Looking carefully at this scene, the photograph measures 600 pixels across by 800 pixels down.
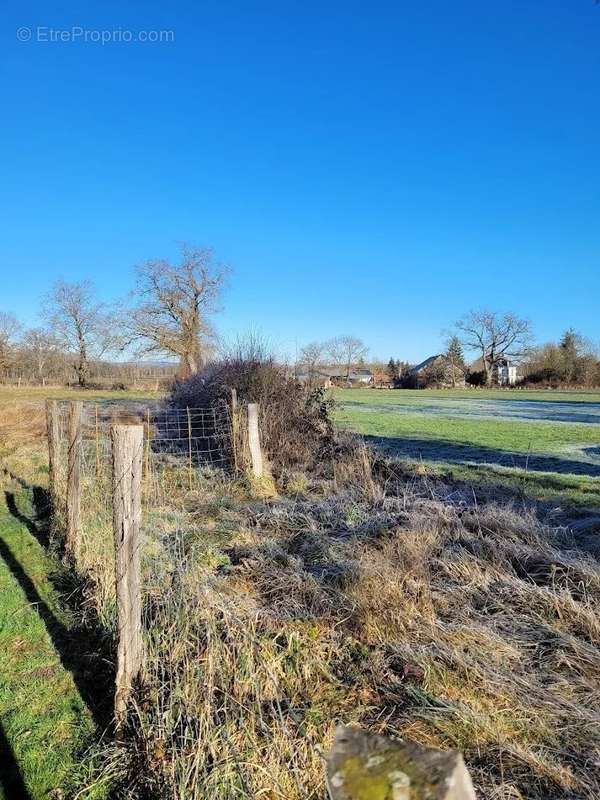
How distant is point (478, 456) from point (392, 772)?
12.4 meters

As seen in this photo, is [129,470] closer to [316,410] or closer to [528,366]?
[316,410]

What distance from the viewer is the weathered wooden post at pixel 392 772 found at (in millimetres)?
801

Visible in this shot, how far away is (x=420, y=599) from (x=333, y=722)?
1.64m

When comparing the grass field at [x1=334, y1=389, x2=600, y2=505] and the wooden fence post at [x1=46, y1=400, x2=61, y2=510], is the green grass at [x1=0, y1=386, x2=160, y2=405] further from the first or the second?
the wooden fence post at [x1=46, y1=400, x2=61, y2=510]

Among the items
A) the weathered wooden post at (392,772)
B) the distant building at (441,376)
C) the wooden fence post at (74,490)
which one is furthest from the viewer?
the distant building at (441,376)

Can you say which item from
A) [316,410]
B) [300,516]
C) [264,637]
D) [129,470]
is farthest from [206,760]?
[316,410]

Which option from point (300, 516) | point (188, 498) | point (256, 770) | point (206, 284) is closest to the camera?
point (256, 770)

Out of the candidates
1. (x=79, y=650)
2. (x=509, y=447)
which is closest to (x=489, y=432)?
(x=509, y=447)

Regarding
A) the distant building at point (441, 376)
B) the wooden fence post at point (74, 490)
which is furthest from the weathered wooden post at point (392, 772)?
the distant building at point (441, 376)

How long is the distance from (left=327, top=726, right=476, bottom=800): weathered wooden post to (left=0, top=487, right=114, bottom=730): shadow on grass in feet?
9.07

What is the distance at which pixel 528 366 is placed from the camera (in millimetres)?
66312

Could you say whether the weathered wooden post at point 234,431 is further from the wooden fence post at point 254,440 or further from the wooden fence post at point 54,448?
the wooden fence post at point 54,448

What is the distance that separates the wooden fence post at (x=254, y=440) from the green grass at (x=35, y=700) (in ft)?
15.2

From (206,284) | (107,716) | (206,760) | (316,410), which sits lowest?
(107,716)
